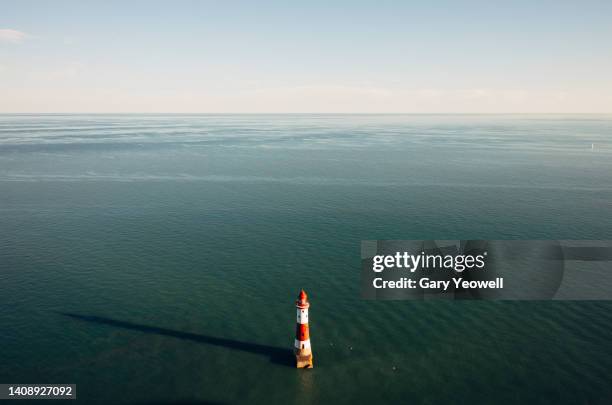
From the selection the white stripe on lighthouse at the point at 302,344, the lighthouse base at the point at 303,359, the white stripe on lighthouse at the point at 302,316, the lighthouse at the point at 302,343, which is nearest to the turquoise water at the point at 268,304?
the lighthouse base at the point at 303,359

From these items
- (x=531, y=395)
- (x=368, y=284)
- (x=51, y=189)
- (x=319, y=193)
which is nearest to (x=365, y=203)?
(x=319, y=193)

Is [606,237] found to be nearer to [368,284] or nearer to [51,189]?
[368,284]

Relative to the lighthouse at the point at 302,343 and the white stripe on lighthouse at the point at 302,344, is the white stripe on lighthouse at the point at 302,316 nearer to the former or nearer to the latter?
the lighthouse at the point at 302,343

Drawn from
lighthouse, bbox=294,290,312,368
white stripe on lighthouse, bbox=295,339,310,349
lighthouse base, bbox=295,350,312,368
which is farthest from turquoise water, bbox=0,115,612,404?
white stripe on lighthouse, bbox=295,339,310,349

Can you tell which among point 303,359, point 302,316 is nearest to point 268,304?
point 303,359

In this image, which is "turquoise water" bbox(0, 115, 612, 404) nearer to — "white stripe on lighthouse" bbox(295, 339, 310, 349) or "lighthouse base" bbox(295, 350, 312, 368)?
"lighthouse base" bbox(295, 350, 312, 368)

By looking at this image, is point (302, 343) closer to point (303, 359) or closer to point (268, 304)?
point (303, 359)
